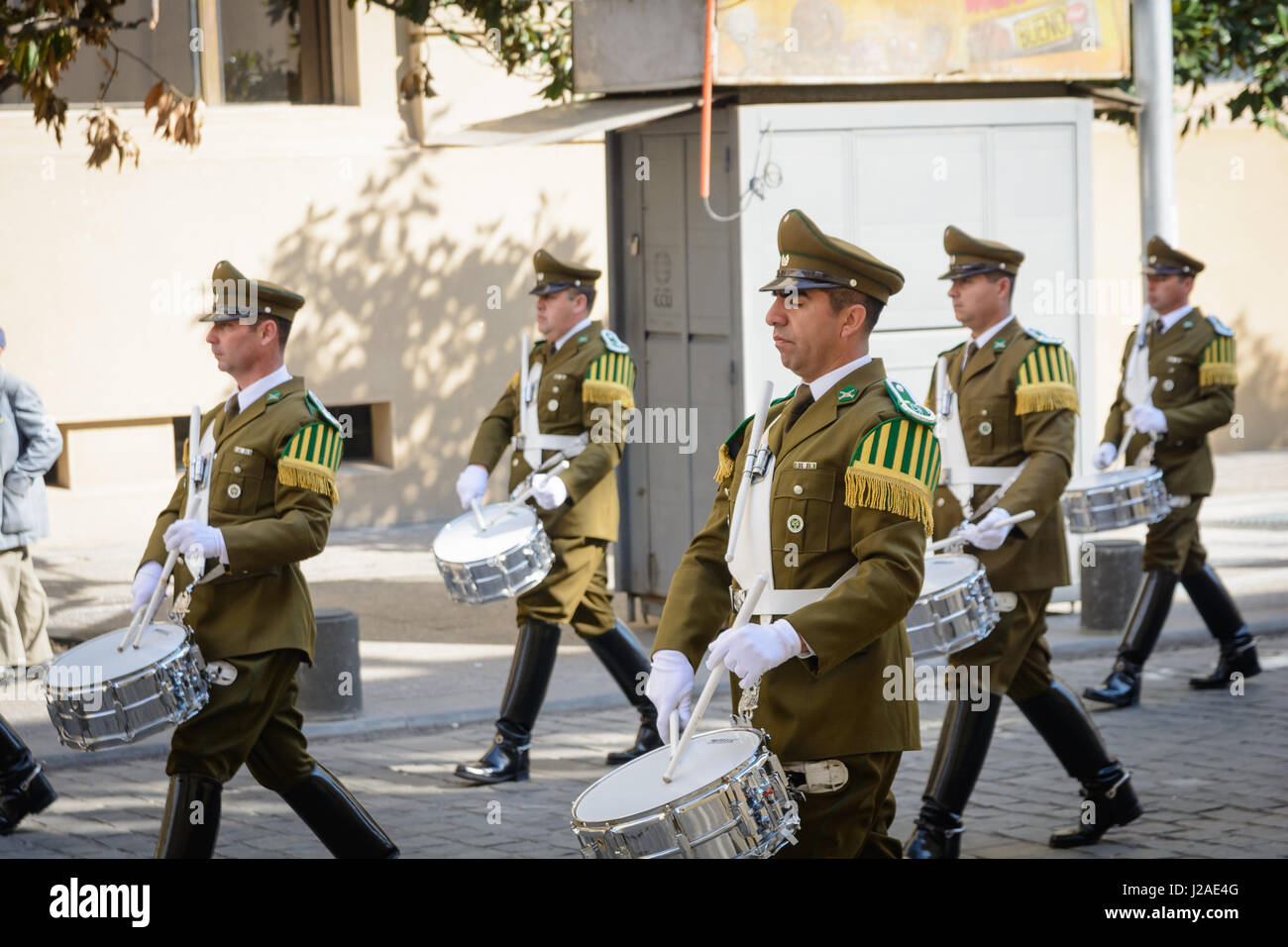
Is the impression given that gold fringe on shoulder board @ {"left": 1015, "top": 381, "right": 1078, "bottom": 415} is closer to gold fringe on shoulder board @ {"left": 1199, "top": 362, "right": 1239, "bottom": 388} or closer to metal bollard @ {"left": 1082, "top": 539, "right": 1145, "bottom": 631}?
gold fringe on shoulder board @ {"left": 1199, "top": 362, "right": 1239, "bottom": 388}

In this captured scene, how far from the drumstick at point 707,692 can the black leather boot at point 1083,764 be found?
9.30ft

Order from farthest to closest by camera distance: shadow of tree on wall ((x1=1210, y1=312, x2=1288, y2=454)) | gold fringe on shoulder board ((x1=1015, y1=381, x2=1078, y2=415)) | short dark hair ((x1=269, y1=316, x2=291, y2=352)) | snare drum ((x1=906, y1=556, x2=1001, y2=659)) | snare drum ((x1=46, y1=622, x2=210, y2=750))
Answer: shadow of tree on wall ((x1=1210, y1=312, x2=1288, y2=454)) < gold fringe on shoulder board ((x1=1015, y1=381, x2=1078, y2=415)) < short dark hair ((x1=269, y1=316, x2=291, y2=352)) < snare drum ((x1=906, y1=556, x2=1001, y2=659)) < snare drum ((x1=46, y1=622, x2=210, y2=750))

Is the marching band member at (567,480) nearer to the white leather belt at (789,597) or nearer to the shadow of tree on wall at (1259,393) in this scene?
the white leather belt at (789,597)

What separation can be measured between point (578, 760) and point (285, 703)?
2639mm

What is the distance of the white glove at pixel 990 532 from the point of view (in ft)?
21.3

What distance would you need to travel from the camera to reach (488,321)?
16125mm

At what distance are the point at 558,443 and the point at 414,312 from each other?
7.62 meters

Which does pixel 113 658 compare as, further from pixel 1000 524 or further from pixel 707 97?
pixel 707 97

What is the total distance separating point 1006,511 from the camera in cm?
652

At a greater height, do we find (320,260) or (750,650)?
(320,260)

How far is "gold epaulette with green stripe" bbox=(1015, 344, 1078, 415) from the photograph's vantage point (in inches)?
265

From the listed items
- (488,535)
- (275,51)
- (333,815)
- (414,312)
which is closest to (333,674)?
(488,535)

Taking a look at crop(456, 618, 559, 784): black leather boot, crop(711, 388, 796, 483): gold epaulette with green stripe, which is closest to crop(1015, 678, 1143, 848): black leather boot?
crop(456, 618, 559, 784): black leather boot

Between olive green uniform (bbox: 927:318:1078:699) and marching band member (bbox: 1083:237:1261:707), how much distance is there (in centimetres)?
252
